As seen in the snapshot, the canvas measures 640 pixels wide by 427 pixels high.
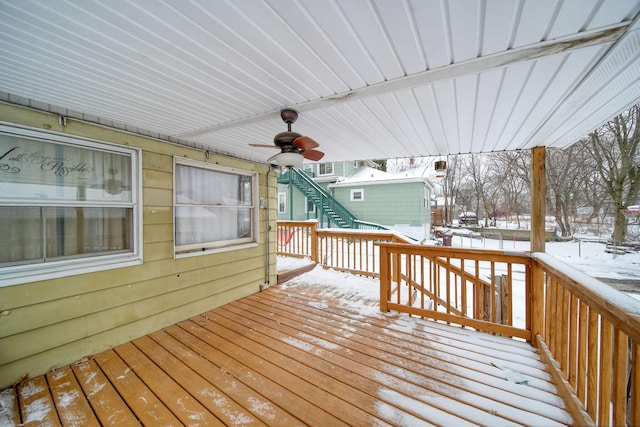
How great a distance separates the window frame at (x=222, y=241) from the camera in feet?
10.5

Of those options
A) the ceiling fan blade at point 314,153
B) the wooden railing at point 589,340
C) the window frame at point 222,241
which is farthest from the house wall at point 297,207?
the wooden railing at point 589,340

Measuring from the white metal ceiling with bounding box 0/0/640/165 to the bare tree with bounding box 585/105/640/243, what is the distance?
34.6ft

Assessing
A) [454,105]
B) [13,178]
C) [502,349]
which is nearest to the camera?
[13,178]

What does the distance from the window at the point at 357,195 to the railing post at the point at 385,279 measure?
27.6 ft

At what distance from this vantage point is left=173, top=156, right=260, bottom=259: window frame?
3189 mm

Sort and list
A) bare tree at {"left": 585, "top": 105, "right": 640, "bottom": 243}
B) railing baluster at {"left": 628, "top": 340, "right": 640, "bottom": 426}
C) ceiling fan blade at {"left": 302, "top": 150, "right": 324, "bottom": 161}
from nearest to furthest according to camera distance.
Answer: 1. railing baluster at {"left": 628, "top": 340, "right": 640, "bottom": 426}
2. ceiling fan blade at {"left": 302, "top": 150, "right": 324, "bottom": 161}
3. bare tree at {"left": 585, "top": 105, "right": 640, "bottom": 243}

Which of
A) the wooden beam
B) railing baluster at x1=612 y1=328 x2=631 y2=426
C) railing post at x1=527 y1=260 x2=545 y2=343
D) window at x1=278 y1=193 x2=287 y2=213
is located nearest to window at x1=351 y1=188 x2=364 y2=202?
window at x1=278 y1=193 x2=287 y2=213

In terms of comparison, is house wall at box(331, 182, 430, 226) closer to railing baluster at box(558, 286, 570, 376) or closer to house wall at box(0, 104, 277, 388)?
house wall at box(0, 104, 277, 388)

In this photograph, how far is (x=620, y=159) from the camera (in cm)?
914

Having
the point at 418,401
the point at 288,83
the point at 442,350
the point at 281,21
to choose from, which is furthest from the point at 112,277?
the point at 442,350

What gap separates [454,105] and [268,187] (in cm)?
329

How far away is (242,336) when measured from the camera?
275cm

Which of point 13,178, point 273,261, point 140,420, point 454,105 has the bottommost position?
point 140,420

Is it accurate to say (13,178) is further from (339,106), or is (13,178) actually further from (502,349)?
(502,349)
